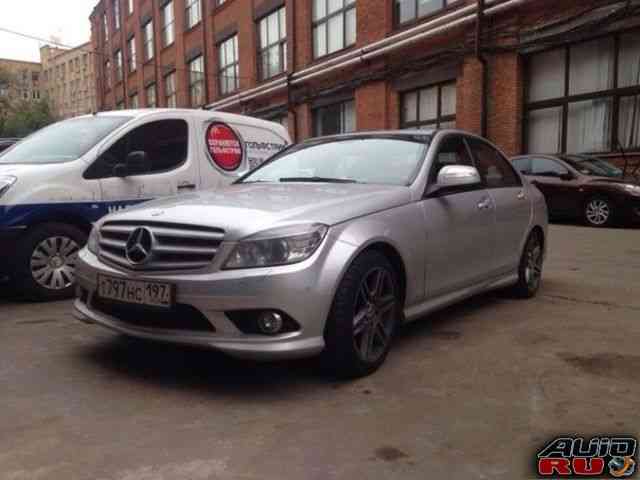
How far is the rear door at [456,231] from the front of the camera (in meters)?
3.79

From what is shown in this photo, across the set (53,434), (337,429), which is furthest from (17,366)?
(337,429)

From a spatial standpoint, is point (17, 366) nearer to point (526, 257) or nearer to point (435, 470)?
point (435, 470)

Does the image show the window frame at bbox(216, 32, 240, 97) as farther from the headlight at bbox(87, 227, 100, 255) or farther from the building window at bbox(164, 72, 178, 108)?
the headlight at bbox(87, 227, 100, 255)

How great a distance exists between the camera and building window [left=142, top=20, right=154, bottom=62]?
3325 cm

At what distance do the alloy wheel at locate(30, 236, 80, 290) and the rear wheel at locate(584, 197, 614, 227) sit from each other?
9.24 m

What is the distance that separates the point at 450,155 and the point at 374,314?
1587mm

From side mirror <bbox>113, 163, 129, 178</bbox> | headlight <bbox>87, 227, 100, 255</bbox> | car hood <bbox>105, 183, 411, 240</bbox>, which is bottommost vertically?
headlight <bbox>87, 227, 100, 255</bbox>

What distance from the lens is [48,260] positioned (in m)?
5.12

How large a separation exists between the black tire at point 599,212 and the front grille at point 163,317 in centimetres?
979

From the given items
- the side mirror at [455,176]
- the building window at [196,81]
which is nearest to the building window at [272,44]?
the building window at [196,81]

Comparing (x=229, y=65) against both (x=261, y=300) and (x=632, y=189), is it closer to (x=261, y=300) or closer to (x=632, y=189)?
(x=632, y=189)

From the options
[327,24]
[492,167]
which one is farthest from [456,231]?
[327,24]

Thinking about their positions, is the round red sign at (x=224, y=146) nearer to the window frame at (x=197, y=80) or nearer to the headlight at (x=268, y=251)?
the headlight at (x=268, y=251)

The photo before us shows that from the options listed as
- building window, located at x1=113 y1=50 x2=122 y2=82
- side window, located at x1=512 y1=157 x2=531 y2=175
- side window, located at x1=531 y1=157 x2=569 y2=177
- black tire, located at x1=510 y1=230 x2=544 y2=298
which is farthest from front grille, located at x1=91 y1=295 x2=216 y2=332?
building window, located at x1=113 y1=50 x2=122 y2=82
